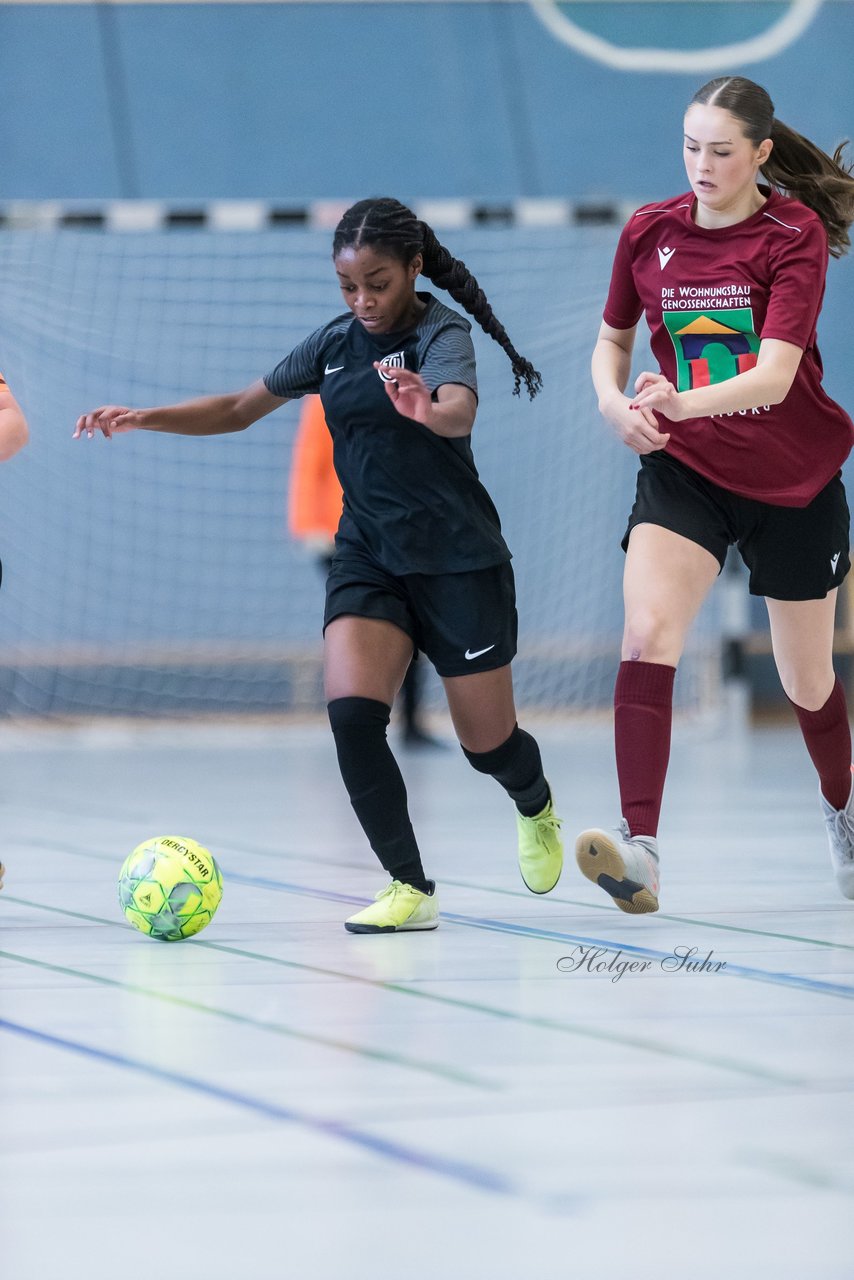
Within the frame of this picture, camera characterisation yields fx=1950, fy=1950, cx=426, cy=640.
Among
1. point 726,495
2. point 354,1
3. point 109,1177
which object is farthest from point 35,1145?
point 354,1

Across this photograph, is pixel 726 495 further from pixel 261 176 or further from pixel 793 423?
pixel 261 176

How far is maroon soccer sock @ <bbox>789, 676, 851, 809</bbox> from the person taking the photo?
163 inches

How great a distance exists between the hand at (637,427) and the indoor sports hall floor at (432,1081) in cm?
93

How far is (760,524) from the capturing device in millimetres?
3893

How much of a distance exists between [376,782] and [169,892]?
1.49 ft

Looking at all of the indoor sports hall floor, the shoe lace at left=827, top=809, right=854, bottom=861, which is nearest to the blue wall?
the indoor sports hall floor

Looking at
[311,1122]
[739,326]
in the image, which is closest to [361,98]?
[739,326]

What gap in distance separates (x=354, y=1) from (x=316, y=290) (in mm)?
1785

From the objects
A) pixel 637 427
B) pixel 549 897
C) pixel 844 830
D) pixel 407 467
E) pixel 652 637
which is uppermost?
pixel 637 427

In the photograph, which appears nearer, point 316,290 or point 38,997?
point 38,997

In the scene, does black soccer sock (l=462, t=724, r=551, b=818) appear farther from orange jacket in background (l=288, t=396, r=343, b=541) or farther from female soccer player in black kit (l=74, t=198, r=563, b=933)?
orange jacket in background (l=288, t=396, r=343, b=541)

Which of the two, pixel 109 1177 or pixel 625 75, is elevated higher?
pixel 109 1177

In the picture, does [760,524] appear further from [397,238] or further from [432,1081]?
[432,1081]

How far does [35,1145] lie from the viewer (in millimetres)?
2154
